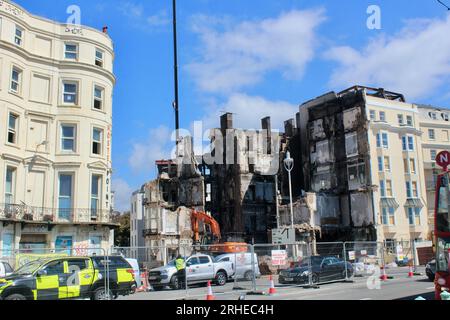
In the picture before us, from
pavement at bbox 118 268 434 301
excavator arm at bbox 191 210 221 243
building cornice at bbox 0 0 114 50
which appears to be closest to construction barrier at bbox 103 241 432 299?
pavement at bbox 118 268 434 301

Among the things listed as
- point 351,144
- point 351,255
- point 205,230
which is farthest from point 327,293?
point 351,144

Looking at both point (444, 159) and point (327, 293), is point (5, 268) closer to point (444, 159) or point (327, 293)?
point (327, 293)

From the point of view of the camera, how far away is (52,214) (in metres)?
26.5

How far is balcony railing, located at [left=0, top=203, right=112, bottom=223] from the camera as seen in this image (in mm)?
24531

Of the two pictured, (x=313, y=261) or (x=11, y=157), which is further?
(x=11, y=157)

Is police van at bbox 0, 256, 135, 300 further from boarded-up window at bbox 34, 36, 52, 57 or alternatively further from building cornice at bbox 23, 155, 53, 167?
boarded-up window at bbox 34, 36, 52, 57

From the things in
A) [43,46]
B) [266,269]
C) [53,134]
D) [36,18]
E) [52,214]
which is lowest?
[266,269]

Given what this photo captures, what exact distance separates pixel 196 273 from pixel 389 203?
107 ft

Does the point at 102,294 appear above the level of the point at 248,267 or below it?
below

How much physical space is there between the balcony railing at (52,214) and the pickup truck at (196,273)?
6.47 metres

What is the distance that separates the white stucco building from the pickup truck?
590 cm
